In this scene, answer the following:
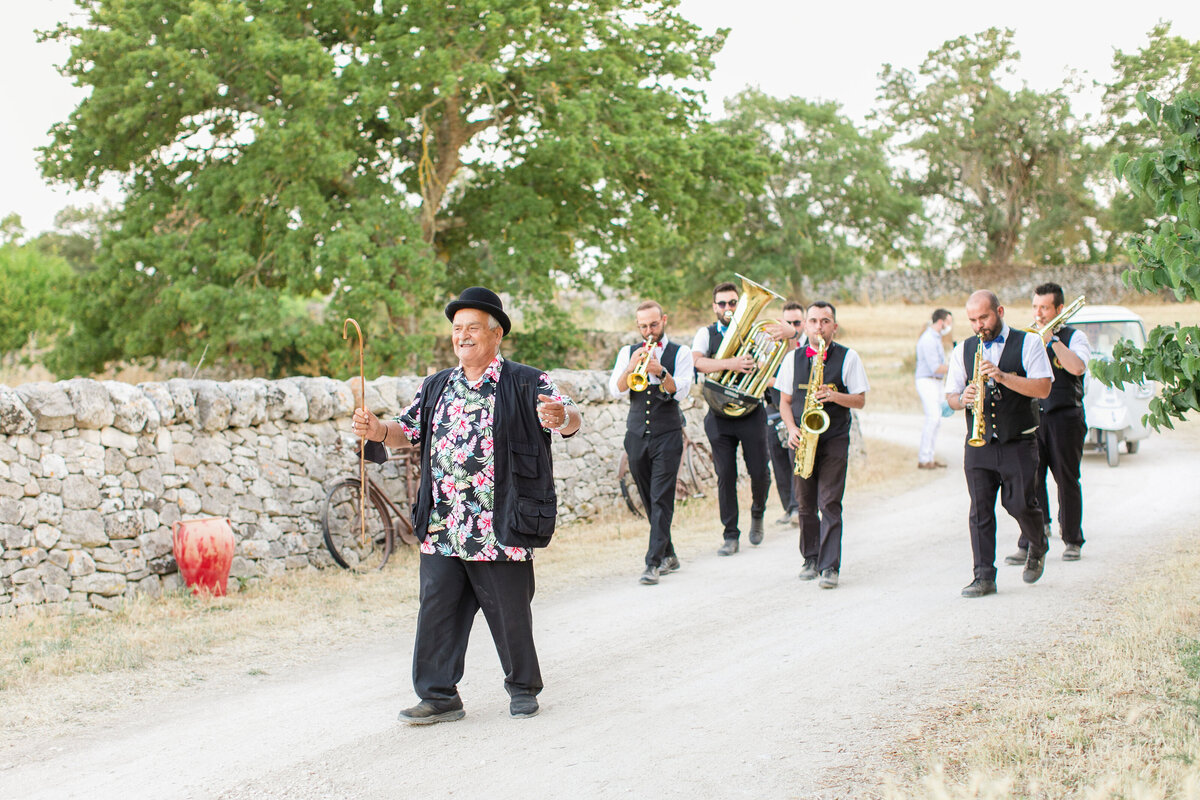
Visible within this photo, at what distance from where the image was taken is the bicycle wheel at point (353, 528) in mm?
9219

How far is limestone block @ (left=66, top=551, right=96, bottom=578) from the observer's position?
7578 mm

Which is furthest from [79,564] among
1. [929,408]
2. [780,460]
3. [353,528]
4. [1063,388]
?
[929,408]

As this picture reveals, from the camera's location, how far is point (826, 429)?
7750 millimetres

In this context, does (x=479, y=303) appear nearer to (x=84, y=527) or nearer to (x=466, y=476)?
(x=466, y=476)

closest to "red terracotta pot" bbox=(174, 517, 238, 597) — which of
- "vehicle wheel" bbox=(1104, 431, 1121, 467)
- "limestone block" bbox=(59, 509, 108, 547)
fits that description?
"limestone block" bbox=(59, 509, 108, 547)

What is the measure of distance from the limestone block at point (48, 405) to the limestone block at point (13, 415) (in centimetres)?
5

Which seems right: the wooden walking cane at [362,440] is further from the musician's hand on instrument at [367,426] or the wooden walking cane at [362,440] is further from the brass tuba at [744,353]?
the brass tuba at [744,353]

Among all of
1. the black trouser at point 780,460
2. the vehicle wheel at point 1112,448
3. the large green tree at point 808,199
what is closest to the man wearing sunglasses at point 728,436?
the black trouser at point 780,460

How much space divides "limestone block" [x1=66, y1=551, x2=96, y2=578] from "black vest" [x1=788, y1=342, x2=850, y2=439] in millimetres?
5260

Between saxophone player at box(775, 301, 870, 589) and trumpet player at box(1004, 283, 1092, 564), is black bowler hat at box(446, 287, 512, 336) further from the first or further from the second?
trumpet player at box(1004, 283, 1092, 564)

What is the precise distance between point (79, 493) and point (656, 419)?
427 centimetres

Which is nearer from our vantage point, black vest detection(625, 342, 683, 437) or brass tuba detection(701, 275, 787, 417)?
black vest detection(625, 342, 683, 437)

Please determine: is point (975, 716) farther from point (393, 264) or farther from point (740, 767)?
point (393, 264)

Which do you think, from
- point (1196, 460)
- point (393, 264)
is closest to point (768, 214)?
point (393, 264)
